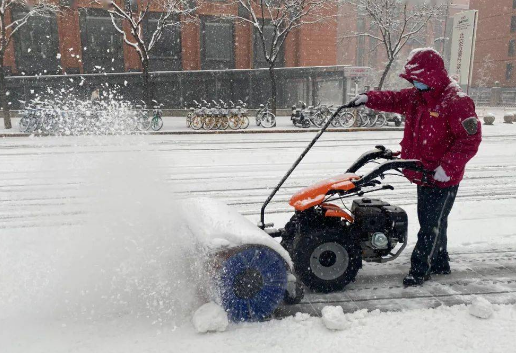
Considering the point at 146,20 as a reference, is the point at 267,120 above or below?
below

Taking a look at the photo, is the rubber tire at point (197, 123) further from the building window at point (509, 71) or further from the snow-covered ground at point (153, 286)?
the building window at point (509, 71)

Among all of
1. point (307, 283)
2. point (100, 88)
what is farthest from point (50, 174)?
point (100, 88)

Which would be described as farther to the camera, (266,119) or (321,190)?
(266,119)

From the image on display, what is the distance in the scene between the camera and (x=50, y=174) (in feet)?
34.0

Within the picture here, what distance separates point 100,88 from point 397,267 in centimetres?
2854

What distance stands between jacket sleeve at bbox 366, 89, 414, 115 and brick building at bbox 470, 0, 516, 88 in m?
61.0

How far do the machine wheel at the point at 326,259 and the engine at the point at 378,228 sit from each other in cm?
13

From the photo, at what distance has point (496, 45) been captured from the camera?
58.8 metres

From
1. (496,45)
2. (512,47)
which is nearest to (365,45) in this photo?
(496,45)

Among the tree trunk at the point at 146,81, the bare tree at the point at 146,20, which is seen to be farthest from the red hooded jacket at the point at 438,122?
the tree trunk at the point at 146,81

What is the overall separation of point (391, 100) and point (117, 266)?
2951 mm

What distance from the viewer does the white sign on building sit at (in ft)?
82.2

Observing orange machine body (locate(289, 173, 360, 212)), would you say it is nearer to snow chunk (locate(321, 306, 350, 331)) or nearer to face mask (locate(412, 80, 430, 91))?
snow chunk (locate(321, 306, 350, 331))

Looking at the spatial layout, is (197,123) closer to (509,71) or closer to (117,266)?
(117,266)
